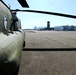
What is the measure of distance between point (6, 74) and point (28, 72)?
112 inches

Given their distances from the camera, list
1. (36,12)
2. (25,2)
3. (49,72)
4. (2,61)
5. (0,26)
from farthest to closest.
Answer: (36,12), (25,2), (49,72), (0,26), (2,61)

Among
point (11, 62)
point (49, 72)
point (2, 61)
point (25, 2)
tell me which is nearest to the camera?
point (2, 61)

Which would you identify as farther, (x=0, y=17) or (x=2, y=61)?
(x=0, y=17)

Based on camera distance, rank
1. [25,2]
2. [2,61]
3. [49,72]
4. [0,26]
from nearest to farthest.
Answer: [2,61]
[0,26]
[49,72]
[25,2]

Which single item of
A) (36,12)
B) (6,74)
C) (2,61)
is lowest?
(6,74)

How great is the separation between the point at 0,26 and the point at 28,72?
190 centimetres

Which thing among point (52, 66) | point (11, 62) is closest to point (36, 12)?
point (52, 66)

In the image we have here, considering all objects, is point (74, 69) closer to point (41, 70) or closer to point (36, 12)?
point (41, 70)

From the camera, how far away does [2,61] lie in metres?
3.73

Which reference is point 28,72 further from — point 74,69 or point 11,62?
point 11,62

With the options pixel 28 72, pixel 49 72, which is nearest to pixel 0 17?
pixel 28 72

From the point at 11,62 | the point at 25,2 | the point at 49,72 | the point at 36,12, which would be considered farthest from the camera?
the point at 36,12

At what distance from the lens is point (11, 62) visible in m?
4.03

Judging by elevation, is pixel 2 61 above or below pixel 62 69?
above
